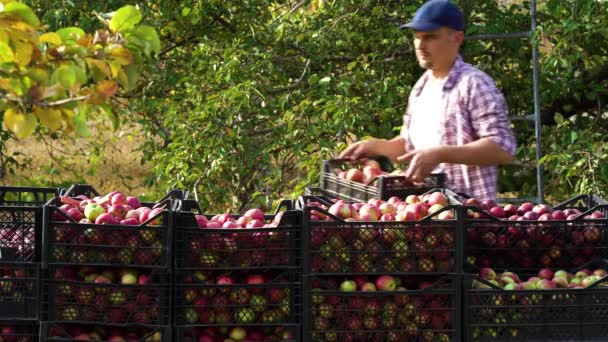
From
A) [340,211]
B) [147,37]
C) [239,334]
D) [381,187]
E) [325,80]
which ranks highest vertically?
[325,80]

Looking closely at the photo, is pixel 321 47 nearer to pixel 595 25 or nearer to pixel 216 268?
pixel 595 25

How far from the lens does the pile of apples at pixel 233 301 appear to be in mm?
3443

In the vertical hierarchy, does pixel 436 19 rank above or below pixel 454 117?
above

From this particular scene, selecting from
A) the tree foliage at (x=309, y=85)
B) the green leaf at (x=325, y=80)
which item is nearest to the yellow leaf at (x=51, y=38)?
the tree foliage at (x=309, y=85)

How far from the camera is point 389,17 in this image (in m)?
6.70

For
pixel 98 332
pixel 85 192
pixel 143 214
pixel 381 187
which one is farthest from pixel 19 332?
pixel 381 187

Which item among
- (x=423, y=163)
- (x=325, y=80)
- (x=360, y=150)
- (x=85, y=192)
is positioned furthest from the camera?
(x=325, y=80)

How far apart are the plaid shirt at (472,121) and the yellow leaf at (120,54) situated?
1.75 metres

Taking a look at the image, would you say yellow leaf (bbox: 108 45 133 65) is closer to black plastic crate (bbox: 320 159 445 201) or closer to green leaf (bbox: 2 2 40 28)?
green leaf (bbox: 2 2 40 28)

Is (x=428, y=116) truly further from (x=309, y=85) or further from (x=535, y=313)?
(x=309, y=85)

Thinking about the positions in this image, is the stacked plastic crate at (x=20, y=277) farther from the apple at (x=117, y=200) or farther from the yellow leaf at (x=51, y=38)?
the yellow leaf at (x=51, y=38)

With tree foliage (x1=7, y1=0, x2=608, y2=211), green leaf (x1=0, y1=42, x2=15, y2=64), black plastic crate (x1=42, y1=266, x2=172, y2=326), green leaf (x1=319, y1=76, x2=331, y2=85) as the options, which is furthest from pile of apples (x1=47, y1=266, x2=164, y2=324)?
green leaf (x1=319, y1=76, x2=331, y2=85)

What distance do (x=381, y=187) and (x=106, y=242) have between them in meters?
0.98

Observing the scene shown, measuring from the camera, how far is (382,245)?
347 centimetres
